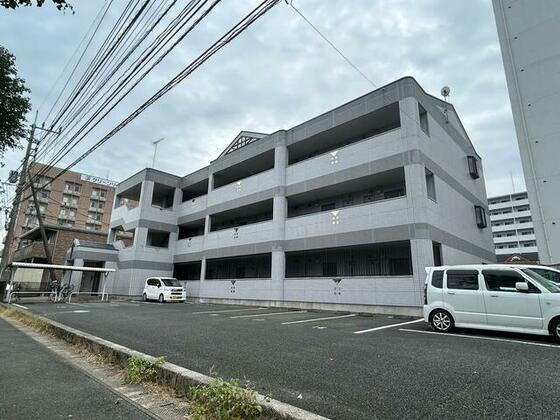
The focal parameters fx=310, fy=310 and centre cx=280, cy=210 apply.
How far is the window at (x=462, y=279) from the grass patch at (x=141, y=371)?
714 cm

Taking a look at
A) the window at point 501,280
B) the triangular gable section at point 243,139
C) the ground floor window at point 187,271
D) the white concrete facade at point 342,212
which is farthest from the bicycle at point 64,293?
the window at point 501,280

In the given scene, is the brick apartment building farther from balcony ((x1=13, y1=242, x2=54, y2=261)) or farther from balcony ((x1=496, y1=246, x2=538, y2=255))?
balcony ((x1=496, y1=246, x2=538, y2=255))

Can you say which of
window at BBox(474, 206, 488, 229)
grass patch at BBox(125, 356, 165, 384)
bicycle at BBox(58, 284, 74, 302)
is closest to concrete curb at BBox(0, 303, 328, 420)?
grass patch at BBox(125, 356, 165, 384)

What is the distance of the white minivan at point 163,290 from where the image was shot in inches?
803

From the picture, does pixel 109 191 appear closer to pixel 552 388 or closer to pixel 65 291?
pixel 65 291

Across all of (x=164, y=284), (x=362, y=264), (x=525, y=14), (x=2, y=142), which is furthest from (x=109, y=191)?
(x=525, y=14)

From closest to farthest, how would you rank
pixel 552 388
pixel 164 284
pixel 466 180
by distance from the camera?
pixel 552 388
pixel 466 180
pixel 164 284

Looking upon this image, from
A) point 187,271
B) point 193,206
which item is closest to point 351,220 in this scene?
point 193,206

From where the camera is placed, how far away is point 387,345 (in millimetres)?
6402

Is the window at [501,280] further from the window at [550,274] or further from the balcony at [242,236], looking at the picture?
the balcony at [242,236]

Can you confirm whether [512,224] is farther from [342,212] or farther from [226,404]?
[226,404]

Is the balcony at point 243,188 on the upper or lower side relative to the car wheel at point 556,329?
upper

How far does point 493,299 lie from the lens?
726 cm

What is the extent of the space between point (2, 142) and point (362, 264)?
55.6 ft
